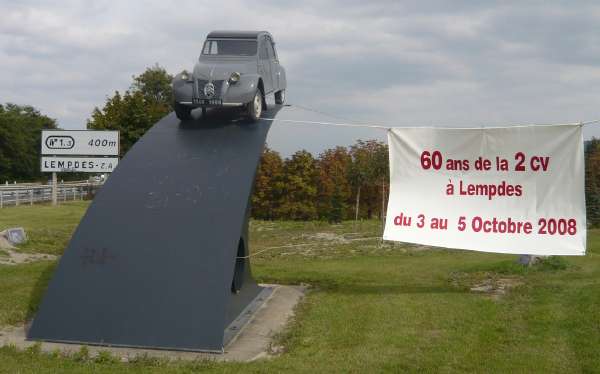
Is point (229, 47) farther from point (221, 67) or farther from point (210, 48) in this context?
point (221, 67)

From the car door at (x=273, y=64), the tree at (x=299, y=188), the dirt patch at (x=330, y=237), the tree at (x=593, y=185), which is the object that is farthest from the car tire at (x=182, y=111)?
the tree at (x=593, y=185)

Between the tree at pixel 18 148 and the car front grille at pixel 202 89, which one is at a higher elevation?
the tree at pixel 18 148

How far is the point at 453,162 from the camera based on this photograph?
37.6 ft

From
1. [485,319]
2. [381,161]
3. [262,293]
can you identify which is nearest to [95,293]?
[262,293]

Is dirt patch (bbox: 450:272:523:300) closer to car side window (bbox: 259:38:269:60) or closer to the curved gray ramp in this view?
the curved gray ramp

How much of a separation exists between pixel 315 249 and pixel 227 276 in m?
13.5

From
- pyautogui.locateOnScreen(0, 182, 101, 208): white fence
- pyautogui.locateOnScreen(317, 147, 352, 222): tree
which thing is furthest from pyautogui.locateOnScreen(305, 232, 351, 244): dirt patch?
pyautogui.locateOnScreen(0, 182, 101, 208): white fence

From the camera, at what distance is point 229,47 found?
13203mm

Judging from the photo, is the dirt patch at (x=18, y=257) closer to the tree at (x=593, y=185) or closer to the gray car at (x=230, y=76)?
the gray car at (x=230, y=76)

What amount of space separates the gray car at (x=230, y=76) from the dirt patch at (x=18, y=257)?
816 cm

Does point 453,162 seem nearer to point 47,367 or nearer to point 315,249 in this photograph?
point 47,367

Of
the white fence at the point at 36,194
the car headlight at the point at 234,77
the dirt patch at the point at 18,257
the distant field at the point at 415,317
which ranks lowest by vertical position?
the distant field at the point at 415,317

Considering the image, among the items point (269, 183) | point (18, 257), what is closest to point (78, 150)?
point (269, 183)

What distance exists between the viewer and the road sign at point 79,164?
3072 cm
